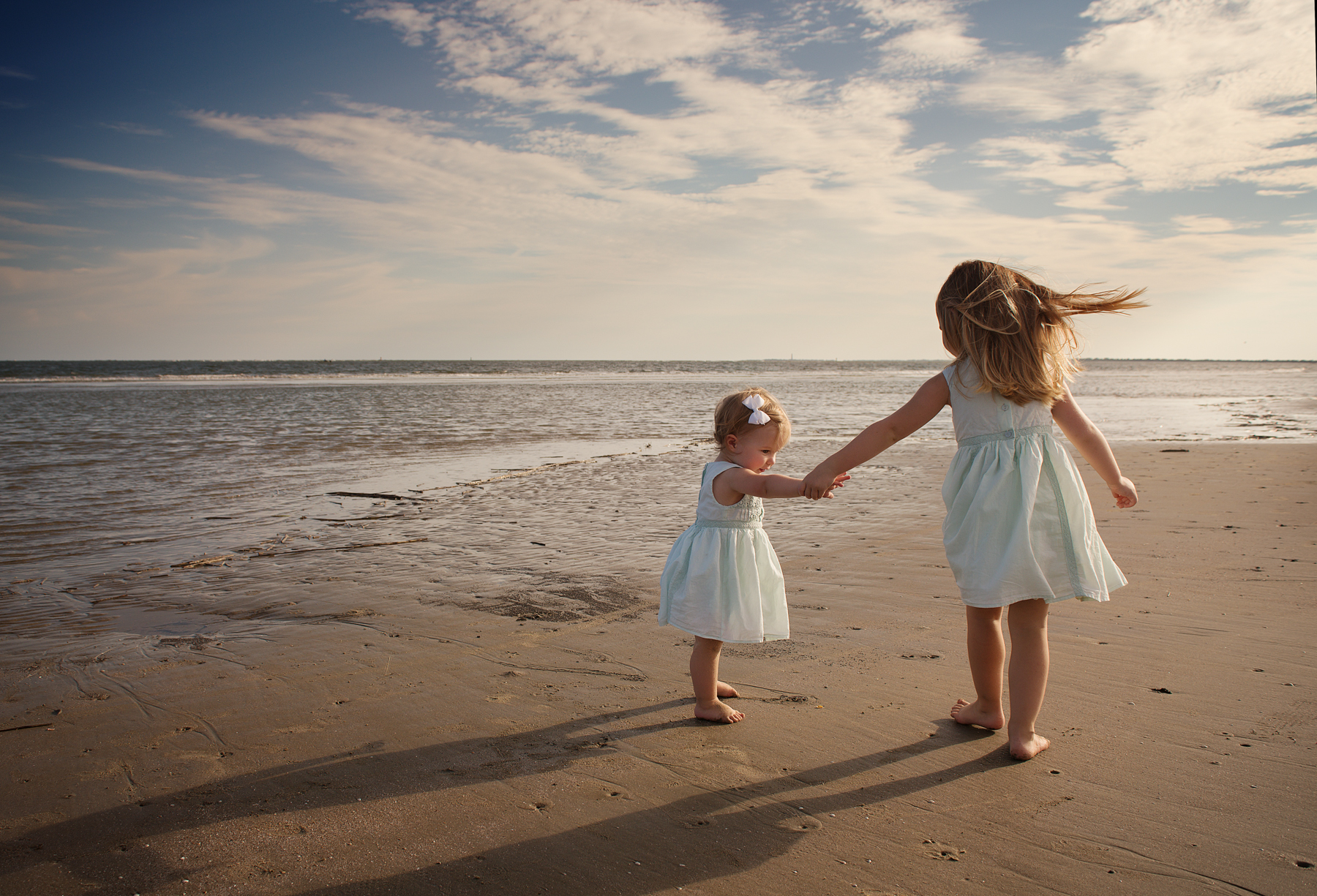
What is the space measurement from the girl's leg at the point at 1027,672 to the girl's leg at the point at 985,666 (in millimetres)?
96

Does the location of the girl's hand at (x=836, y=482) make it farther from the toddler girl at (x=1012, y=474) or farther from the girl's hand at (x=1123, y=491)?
the girl's hand at (x=1123, y=491)

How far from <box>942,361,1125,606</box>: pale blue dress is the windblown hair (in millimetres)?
684

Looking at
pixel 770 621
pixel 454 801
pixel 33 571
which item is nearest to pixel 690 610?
pixel 770 621

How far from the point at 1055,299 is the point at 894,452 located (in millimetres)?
9488

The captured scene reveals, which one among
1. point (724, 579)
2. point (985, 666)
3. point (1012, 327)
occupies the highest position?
point (1012, 327)

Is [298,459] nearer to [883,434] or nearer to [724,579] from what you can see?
[724,579]

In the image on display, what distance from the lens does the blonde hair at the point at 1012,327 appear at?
274 centimetres

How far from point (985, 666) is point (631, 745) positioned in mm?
1339

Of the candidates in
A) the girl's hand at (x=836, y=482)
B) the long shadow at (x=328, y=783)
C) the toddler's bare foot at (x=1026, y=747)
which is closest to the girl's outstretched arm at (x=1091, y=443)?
the girl's hand at (x=836, y=482)

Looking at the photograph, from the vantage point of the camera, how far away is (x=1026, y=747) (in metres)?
2.64

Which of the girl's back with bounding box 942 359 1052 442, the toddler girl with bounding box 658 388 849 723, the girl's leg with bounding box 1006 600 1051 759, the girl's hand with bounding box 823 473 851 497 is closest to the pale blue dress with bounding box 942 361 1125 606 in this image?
the girl's back with bounding box 942 359 1052 442

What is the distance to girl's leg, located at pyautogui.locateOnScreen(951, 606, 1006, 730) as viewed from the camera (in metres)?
2.83

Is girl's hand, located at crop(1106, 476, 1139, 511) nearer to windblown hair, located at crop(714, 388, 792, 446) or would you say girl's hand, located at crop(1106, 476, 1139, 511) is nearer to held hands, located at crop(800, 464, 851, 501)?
held hands, located at crop(800, 464, 851, 501)

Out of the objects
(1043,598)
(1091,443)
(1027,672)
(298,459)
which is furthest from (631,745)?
(298,459)
